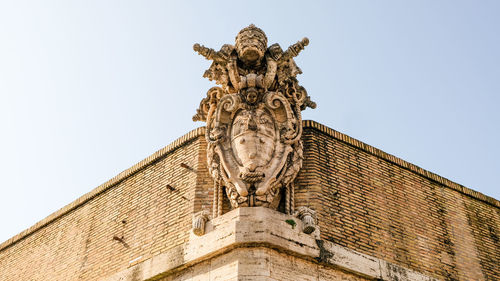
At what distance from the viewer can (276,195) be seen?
25.6ft

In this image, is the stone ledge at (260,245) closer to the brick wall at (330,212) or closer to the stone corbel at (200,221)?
the stone corbel at (200,221)

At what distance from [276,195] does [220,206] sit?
0.85 metres

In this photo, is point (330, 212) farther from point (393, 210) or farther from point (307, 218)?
point (393, 210)

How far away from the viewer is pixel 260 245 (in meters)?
7.06

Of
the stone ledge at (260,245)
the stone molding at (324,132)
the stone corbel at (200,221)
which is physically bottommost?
the stone ledge at (260,245)

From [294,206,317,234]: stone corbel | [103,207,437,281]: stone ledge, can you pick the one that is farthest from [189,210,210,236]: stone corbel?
[294,206,317,234]: stone corbel

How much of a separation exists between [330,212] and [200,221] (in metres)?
2.03

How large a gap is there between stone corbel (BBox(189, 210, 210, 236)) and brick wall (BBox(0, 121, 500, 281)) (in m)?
0.41

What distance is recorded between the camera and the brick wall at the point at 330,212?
8.29m

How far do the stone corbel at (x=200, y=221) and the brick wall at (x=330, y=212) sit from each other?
1.36 feet

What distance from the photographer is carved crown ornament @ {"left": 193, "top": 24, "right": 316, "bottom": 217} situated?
7766 millimetres

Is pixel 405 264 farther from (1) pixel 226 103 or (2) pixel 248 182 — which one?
(1) pixel 226 103

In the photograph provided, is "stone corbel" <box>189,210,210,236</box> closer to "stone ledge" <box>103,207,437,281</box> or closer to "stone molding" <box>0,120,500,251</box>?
"stone ledge" <box>103,207,437,281</box>

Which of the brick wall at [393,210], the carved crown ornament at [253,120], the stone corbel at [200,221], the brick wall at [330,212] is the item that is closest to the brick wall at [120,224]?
the brick wall at [330,212]
